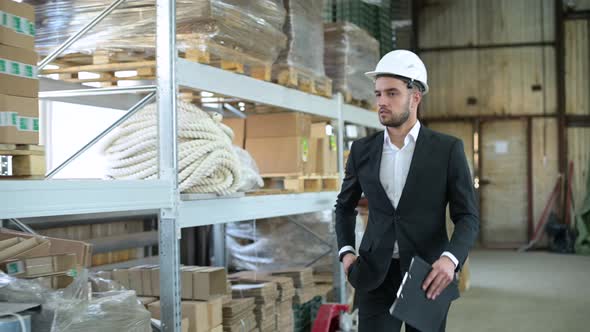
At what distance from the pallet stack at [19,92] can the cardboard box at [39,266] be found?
460mm

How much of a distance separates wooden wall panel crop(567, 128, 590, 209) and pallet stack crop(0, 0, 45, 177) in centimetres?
1465

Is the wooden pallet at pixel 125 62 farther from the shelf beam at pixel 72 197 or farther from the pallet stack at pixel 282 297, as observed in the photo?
the pallet stack at pixel 282 297

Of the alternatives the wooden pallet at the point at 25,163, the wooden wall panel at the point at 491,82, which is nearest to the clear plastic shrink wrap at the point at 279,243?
the wooden pallet at the point at 25,163

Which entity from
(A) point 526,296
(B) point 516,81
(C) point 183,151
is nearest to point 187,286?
(C) point 183,151

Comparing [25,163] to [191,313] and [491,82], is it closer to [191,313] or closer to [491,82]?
[191,313]

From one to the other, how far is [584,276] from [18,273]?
10.3m

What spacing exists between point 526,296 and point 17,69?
8.25 metres

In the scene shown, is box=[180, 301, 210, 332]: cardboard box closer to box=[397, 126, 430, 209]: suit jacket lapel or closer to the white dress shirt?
the white dress shirt

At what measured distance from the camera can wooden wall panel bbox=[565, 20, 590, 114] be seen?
50.9 feet

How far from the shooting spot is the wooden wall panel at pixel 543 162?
15.7 metres

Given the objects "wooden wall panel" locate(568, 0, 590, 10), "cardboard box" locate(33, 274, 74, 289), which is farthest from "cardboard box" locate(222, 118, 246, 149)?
"wooden wall panel" locate(568, 0, 590, 10)

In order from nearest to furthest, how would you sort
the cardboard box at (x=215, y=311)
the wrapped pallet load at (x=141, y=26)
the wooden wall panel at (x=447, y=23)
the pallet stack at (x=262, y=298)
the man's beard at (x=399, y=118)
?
the man's beard at (x=399, y=118) < the wrapped pallet load at (x=141, y=26) < the cardboard box at (x=215, y=311) < the pallet stack at (x=262, y=298) < the wooden wall panel at (x=447, y=23)

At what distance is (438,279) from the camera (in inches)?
122

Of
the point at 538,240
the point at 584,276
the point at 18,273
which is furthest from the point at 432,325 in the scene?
the point at 538,240
